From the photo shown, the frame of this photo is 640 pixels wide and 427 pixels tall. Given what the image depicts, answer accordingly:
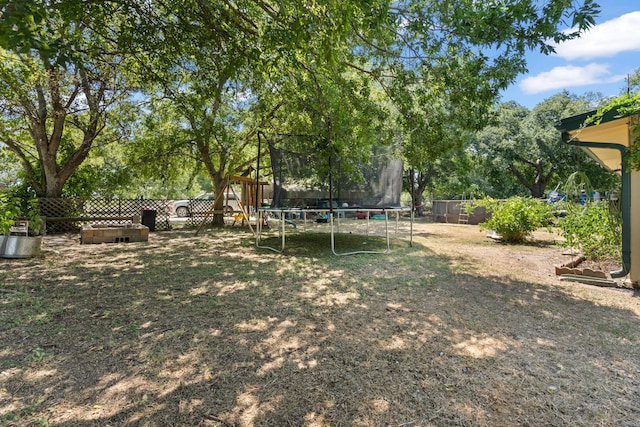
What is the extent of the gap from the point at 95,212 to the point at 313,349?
9.87 m

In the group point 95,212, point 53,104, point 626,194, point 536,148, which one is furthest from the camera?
point 536,148

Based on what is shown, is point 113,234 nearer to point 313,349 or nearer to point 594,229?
point 313,349

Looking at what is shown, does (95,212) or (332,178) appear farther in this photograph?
(95,212)

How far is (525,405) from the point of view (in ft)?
4.83

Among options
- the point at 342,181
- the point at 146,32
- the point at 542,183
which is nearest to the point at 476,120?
the point at 342,181

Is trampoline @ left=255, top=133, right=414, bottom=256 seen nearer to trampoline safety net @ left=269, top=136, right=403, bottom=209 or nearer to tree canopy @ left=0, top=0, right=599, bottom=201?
trampoline safety net @ left=269, top=136, right=403, bottom=209

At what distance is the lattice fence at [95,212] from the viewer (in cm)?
819

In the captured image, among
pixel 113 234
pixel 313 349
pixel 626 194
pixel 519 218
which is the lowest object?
pixel 313 349

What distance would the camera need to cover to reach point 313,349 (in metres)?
2.01

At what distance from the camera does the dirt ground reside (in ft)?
4.70

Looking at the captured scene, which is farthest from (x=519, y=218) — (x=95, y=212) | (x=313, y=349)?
(x=95, y=212)

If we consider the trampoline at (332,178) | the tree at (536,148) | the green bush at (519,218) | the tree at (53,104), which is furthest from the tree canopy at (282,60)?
the tree at (536,148)

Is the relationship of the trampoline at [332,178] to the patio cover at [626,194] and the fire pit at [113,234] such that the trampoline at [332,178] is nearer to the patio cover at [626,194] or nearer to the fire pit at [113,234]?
the fire pit at [113,234]

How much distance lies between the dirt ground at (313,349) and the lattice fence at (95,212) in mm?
5086
